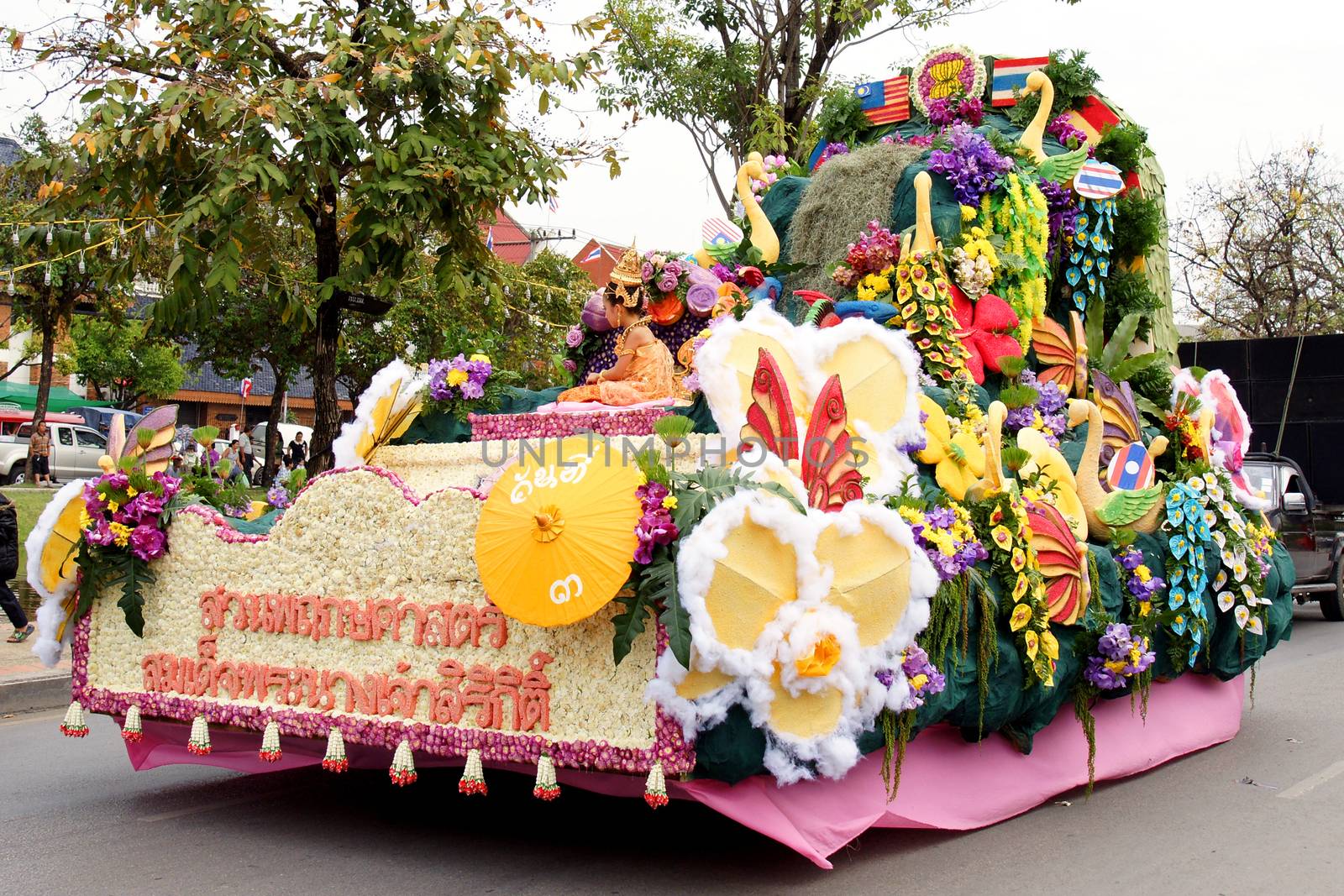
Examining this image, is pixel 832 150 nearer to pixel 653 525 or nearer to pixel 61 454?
pixel 653 525

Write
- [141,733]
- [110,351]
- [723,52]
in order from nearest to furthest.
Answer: [141,733] → [723,52] → [110,351]

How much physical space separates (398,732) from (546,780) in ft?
2.51

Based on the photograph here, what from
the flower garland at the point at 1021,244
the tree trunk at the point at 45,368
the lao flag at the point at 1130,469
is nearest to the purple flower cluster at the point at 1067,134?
the flower garland at the point at 1021,244

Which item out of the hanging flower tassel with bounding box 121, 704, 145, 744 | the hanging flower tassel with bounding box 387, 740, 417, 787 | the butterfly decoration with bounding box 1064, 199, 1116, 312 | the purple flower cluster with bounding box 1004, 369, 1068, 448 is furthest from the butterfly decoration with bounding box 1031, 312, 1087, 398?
the hanging flower tassel with bounding box 121, 704, 145, 744

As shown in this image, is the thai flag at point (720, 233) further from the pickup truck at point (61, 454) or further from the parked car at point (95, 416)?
the parked car at point (95, 416)

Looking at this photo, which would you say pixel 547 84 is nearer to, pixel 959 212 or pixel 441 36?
pixel 441 36

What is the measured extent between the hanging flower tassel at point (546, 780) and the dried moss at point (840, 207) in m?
3.46

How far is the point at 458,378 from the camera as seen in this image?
6.79 metres

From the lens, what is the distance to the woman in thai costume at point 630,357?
6.55m

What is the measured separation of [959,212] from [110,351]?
30343 millimetres

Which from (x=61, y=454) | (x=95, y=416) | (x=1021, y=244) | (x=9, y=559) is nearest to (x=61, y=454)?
(x=61, y=454)

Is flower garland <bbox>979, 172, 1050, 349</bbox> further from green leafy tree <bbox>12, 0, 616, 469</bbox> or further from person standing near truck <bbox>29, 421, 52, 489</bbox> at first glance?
person standing near truck <bbox>29, 421, 52, 489</bbox>

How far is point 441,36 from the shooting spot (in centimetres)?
851

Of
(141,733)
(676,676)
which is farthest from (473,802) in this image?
(676,676)
